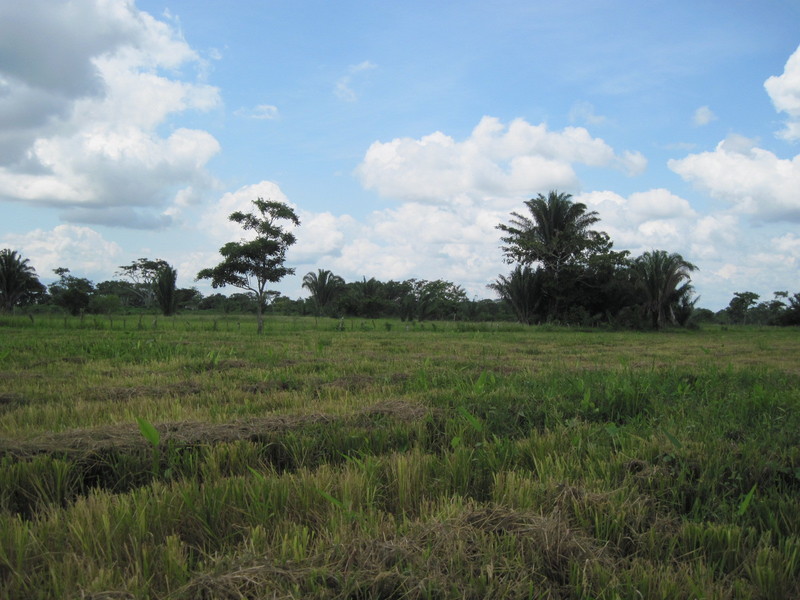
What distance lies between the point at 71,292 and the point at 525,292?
35722mm

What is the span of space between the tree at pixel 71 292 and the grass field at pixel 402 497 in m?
41.3

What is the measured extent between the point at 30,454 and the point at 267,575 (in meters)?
1.83

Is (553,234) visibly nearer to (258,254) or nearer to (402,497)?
(258,254)

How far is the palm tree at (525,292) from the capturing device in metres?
35.8

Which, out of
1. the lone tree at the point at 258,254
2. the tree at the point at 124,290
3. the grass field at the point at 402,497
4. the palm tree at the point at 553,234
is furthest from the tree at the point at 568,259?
the tree at the point at 124,290

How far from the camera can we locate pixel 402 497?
208 cm

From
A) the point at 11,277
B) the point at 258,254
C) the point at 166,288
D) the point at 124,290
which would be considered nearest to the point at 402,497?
the point at 258,254

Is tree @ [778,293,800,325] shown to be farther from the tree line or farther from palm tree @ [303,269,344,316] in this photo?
palm tree @ [303,269,344,316]

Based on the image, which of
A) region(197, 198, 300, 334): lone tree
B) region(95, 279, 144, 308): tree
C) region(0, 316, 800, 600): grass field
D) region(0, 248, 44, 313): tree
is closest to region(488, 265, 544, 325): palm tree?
region(197, 198, 300, 334): lone tree

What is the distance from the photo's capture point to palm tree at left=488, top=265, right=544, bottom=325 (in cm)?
3581

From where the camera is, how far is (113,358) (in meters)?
7.27

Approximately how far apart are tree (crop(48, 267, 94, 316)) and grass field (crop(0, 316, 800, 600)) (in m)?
41.3

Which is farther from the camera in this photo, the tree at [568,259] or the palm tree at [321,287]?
the palm tree at [321,287]

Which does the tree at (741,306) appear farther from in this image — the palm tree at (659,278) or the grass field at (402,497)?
the grass field at (402,497)
